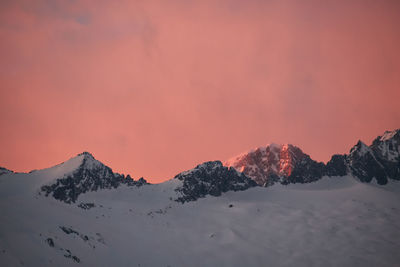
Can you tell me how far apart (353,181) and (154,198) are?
6354 cm

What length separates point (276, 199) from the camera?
307 ft

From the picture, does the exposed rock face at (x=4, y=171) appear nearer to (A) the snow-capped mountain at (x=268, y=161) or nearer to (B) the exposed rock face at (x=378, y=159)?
(A) the snow-capped mountain at (x=268, y=161)

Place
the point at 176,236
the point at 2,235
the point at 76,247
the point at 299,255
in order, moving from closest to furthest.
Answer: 1. the point at 2,235
2. the point at 76,247
3. the point at 299,255
4. the point at 176,236

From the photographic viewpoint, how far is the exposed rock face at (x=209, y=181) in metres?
98.3

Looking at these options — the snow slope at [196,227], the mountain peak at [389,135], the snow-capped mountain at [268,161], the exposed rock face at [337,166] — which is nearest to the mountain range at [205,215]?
the snow slope at [196,227]

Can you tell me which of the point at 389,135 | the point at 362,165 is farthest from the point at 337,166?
the point at 389,135

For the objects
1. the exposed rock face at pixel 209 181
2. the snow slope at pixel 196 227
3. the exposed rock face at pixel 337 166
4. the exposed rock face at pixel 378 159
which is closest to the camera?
the snow slope at pixel 196 227

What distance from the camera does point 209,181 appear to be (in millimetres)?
104312

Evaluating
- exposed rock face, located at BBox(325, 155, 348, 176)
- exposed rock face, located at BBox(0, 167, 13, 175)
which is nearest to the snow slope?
exposed rock face, located at BBox(0, 167, 13, 175)

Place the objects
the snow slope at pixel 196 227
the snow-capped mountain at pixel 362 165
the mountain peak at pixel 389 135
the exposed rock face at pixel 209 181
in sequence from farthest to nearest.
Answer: the mountain peak at pixel 389 135
the snow-capped mountain at pixel 362 165
the exposed rock face at pixel 209 181
the snow slope at pixel 196 227

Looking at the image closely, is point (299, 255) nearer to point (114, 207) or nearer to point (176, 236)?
point (176, 236)

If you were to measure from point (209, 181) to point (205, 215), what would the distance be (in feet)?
80.2

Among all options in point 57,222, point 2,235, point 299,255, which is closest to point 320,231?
point 299,255

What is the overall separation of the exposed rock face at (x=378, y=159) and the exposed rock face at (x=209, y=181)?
118 ft
